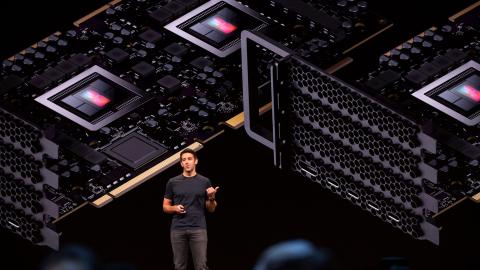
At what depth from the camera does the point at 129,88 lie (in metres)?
15.3

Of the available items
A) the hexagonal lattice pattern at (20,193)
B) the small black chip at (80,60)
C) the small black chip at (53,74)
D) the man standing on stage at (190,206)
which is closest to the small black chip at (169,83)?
the small black chip at (80,60)

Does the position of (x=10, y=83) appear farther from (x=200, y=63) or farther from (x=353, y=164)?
(x=353, y=164)

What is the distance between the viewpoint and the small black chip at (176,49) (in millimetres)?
15664

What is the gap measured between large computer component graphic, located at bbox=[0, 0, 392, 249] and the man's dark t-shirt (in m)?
1.71

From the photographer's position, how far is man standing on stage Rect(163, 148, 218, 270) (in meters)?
11.4

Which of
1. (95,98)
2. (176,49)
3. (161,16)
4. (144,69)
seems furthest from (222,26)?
(95,98)

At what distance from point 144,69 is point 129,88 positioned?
37 cm

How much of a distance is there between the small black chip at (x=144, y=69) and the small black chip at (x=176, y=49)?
376 mm

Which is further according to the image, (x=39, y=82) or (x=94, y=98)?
(x=39, y=82)

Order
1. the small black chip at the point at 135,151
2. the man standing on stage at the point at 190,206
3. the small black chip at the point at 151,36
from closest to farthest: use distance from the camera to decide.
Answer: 1. the man standing on stage at the point at 190,206
2. the small black chip at the point at 135,151
3. the small black chip at the point at 151,36

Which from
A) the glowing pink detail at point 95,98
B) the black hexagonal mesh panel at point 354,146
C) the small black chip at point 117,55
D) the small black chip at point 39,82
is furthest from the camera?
the small black chip at point 117,55

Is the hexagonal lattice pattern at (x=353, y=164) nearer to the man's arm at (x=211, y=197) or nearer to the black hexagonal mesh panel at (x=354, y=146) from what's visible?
the black hexagonal mesh panel at (x=354, y=146)

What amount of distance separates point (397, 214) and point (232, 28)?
14.1 feet

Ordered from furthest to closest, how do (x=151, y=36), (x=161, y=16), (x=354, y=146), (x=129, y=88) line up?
(x=161, y=16) < (x=151, y=36) < (x=129, y=88) < (x=354, y=146)
